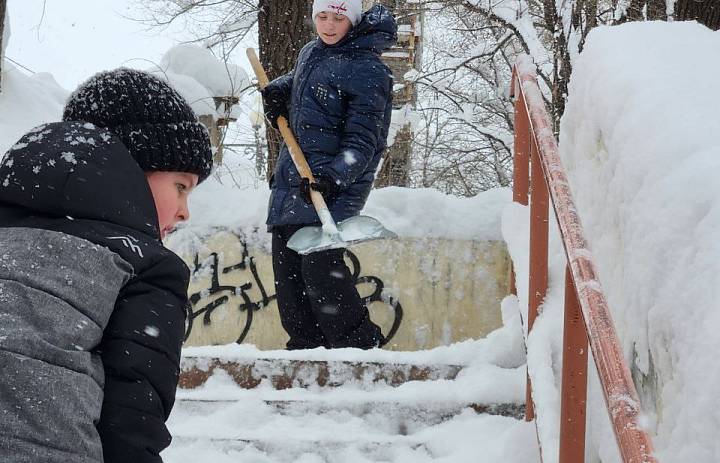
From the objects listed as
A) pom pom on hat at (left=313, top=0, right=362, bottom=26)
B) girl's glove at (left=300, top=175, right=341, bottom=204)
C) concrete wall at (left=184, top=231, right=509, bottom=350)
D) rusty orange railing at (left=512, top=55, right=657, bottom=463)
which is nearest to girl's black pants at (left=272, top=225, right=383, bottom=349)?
girl's glove at (left=300, top=175, right=341, bottom=204)

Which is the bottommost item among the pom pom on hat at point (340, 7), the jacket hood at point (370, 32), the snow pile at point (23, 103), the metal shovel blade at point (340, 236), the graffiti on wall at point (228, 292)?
the graffiti on wall at point (228, 292)

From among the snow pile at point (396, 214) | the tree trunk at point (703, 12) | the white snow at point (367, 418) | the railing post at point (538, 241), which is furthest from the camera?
the tree trunk at point (703, 12)

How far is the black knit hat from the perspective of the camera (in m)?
1.68

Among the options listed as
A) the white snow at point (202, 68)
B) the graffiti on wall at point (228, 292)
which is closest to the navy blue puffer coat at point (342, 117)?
the graffiti on wall at point (228, 292)

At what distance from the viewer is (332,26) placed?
366cm

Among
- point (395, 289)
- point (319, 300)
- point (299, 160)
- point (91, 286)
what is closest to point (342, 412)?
point (319, 300)

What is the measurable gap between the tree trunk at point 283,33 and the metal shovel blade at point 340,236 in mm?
3637

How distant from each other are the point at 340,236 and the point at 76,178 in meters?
2.10

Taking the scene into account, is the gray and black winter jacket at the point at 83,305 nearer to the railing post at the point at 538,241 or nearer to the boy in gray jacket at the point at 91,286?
the boy in gray jacket at the point at 91,286

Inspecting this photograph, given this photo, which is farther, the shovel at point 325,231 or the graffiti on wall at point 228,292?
the graffiti on wall at point 228,292

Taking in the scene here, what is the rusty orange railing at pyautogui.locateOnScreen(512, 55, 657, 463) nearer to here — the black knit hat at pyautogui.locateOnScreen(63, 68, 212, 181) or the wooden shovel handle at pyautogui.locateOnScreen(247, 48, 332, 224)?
the black knit hat at pyautogui.locateOnScreen(63, 68, 212, 181)

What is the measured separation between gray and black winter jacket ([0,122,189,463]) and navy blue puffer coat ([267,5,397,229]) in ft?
6.71

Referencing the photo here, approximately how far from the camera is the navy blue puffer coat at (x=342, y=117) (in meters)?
3.61

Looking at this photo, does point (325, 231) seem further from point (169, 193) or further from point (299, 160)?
point (169, 193)
